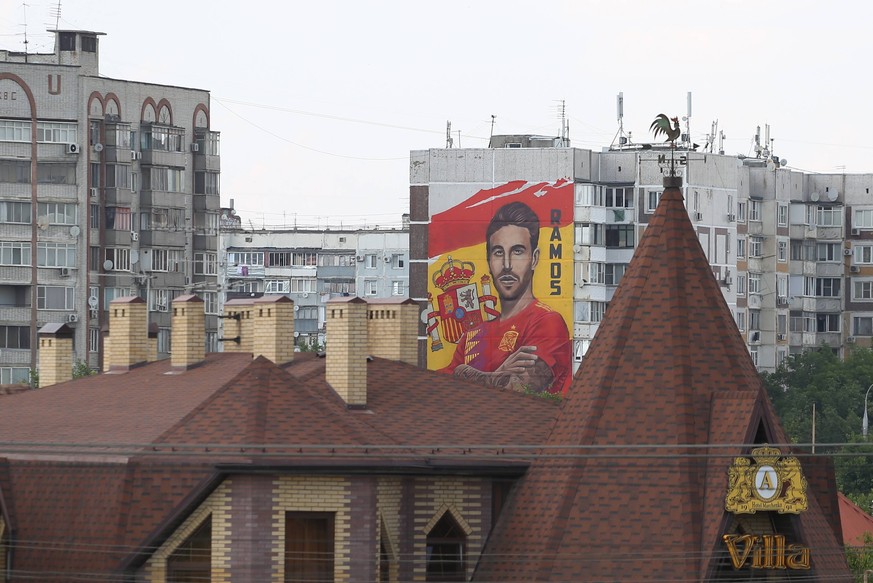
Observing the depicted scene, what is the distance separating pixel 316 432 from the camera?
41844 mm

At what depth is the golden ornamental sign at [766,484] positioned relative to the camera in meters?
40.9

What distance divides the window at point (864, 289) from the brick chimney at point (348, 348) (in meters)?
115

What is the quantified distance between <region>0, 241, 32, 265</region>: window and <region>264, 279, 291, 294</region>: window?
7609 cm

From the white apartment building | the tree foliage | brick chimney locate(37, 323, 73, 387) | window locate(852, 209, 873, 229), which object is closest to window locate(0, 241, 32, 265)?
the tree foliage

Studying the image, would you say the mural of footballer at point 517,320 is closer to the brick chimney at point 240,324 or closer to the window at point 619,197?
the window at point 619,197

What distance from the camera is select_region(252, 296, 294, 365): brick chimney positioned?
4788 cm

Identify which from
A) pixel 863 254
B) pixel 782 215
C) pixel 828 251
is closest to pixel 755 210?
pixel 782 215

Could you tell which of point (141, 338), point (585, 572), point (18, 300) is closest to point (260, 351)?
point (141, 338)

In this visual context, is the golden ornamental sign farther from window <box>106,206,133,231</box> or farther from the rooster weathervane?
window <box>106,206,133,231</box>

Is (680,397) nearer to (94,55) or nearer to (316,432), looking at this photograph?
(316,432)

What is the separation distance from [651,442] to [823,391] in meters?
102

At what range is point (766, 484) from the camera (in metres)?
41.2

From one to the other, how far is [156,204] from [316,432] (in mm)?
81179

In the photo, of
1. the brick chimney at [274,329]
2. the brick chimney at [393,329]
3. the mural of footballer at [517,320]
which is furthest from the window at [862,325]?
the brick chimney at [274,329]
